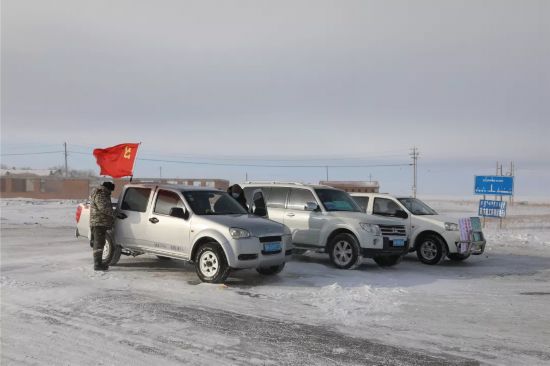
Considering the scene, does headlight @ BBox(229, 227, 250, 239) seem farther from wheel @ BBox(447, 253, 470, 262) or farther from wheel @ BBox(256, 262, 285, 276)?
wheel @ BBox(447, 253, 470, 262)

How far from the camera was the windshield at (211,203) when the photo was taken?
32.9 feet

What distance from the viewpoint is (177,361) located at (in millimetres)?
5160

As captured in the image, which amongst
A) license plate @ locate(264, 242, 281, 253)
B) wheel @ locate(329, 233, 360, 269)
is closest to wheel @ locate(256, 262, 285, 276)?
license plate @ locate(264, 242, 281, 253)

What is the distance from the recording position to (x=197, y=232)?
9.44 metres

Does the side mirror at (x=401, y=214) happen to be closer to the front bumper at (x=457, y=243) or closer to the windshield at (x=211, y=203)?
the front bumper at (x=457, y=243)

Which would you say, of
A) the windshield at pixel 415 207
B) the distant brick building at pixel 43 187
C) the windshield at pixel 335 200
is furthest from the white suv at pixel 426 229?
the distant brick building at pixel 43 187

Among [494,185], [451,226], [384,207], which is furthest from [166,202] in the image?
[494,185]

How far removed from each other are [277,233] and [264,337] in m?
3.71

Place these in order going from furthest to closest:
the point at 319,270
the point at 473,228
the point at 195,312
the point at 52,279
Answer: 1. the point at 473,228
2. the point at 319,270
3. the point at 52,279
4. the point at 195,312

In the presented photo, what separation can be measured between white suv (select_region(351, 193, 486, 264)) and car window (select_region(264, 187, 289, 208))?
9.16ft

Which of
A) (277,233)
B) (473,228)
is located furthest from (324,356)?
(473,228)

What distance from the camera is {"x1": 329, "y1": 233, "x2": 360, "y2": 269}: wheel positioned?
1134 centimetres

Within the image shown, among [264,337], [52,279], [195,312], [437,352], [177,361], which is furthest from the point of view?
[52,279]

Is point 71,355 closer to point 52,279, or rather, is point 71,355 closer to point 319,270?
point 52,279
